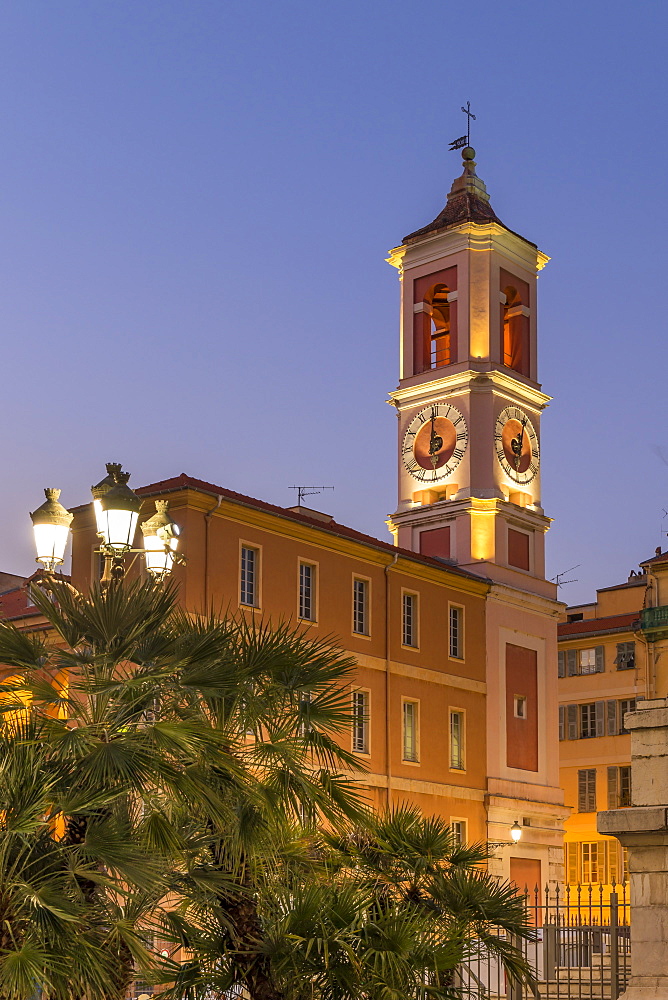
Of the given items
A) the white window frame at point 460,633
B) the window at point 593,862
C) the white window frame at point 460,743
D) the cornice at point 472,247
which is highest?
the cornice at point 472,247

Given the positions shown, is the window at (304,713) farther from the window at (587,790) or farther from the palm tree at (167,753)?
the window at (587,790)

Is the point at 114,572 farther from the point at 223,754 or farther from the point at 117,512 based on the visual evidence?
the point at 223,754

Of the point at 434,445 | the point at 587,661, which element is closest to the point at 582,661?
the point at 587,661

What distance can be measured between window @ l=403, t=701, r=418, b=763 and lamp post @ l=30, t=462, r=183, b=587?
26.3 meters

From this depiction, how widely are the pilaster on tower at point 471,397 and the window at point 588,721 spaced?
8379mm

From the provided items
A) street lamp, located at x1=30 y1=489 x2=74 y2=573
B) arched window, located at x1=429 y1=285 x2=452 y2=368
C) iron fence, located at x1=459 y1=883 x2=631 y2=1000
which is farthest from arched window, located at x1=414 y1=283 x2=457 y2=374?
street lamp, located at x1=30 y1=489 x2=74 y2=573

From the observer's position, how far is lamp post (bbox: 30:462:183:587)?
14.8 m

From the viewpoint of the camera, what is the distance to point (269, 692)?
12578mm

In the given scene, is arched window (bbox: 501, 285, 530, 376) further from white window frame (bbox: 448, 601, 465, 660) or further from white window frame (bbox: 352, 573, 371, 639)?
white window frame (bbox: 352, 573, 371, 639)

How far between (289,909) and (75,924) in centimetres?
214

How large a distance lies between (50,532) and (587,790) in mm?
42902

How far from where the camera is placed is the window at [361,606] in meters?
42.6

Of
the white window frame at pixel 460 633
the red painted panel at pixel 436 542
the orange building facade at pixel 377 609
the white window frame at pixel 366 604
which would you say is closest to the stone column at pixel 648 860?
the orange building facade at pixel 377 609

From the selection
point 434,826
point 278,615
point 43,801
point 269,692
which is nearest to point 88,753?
point 43,801
